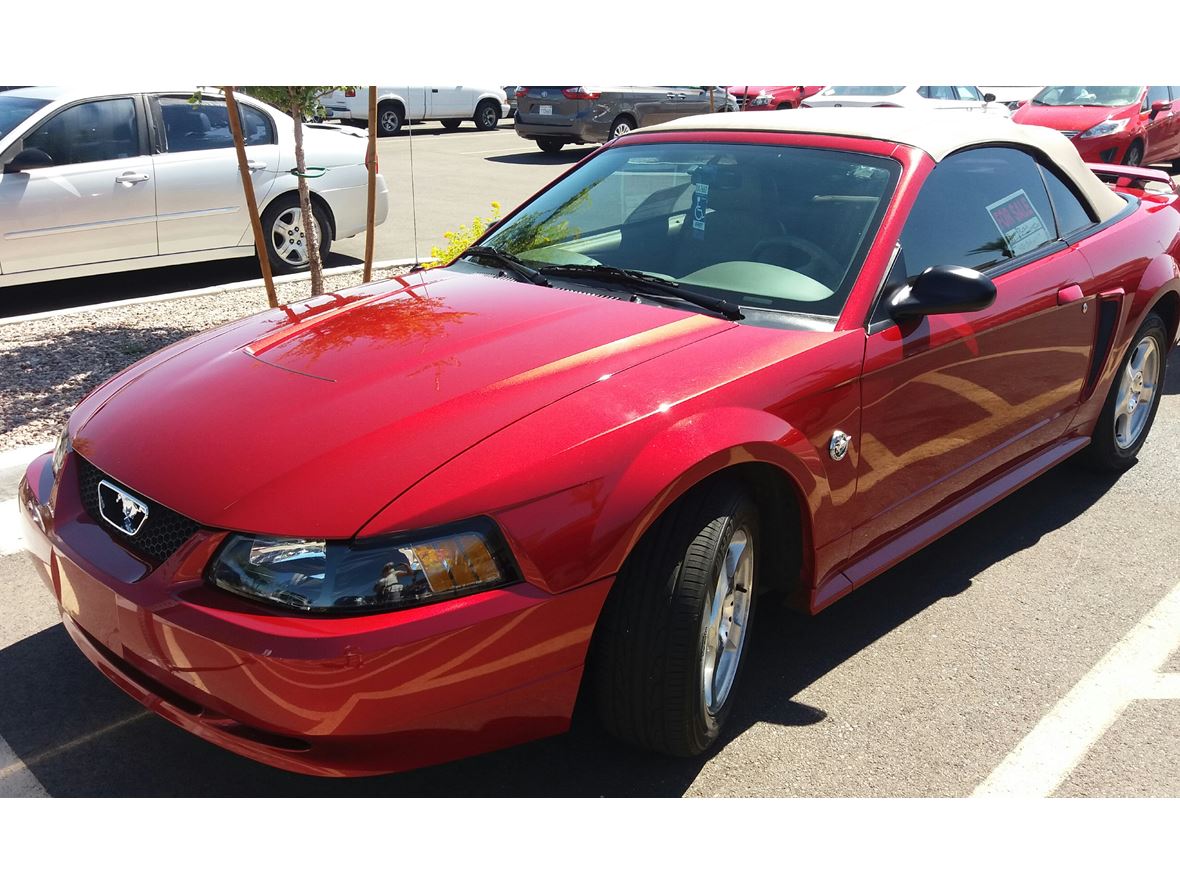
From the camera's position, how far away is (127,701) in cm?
328

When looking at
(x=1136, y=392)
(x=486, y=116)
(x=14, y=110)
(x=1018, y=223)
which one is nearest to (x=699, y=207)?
(x=1018, y=223)

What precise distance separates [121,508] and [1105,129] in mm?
14148

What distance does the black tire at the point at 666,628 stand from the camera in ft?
8.89

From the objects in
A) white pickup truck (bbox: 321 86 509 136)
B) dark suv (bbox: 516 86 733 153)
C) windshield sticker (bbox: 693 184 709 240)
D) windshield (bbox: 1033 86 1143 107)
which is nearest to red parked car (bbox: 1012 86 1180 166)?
windshield (bbox: 1033 86 1143 107)

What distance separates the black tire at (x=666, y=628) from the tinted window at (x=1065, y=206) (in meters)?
2.37

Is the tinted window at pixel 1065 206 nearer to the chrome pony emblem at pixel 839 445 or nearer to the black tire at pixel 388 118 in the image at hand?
the chrome pony emblem at pixel 839 445

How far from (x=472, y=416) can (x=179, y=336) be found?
5.05m

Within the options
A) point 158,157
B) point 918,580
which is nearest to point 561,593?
point 918,580

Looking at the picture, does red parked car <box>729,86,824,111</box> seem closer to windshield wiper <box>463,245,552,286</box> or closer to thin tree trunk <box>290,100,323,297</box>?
thin tree trunk <box>290,100,323,297</box>

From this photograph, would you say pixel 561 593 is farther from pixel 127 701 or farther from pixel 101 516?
pixel 127 701

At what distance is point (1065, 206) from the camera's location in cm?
453

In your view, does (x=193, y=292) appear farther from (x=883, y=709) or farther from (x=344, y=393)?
(x=883, y=709)

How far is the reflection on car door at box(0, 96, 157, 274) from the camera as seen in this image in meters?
7.44

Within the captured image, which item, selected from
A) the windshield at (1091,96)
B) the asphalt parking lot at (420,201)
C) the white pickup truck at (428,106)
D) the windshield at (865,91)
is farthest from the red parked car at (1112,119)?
the white pickup truck at (428,106)
